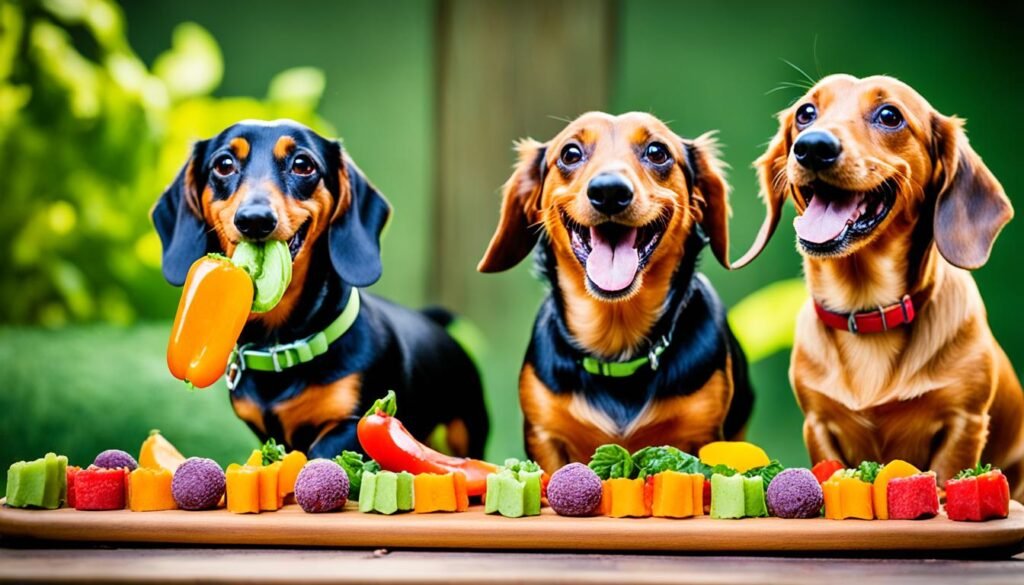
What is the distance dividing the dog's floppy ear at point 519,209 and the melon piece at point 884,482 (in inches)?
40.1

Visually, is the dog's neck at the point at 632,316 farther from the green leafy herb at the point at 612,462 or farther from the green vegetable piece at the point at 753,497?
the green vegetable piece at the point at 753,497

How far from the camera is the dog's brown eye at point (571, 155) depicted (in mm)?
2541

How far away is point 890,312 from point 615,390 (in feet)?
2.25

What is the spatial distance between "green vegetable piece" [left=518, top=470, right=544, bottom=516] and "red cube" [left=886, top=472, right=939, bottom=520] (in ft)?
2.59

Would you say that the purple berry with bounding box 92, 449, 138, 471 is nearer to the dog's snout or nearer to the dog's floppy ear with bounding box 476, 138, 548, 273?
the dog's floppy ear with bounding box 476, 138, 548, 273

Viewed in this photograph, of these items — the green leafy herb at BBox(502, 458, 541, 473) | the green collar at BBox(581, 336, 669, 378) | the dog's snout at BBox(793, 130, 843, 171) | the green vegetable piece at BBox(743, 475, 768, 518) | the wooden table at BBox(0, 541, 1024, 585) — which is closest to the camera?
the wooden table at BBox(0, 541, 1024, 585)

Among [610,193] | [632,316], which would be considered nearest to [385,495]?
[632,316]

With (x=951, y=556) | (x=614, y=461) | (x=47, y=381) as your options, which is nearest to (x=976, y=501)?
(x=951, y=556)

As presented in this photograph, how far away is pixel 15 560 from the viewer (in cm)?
224

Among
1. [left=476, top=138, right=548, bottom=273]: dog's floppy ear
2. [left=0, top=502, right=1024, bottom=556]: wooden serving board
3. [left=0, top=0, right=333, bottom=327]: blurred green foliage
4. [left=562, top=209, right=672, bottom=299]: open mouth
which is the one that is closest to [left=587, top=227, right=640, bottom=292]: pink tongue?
[left=562, top=209, right=672, bottom=299]: open mouth

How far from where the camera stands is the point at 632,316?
2.63 m

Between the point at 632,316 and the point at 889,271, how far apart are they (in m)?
0.62

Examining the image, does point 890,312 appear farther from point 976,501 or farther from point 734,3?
point 734,3

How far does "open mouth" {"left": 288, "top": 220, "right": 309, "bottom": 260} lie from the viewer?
2562 mm
